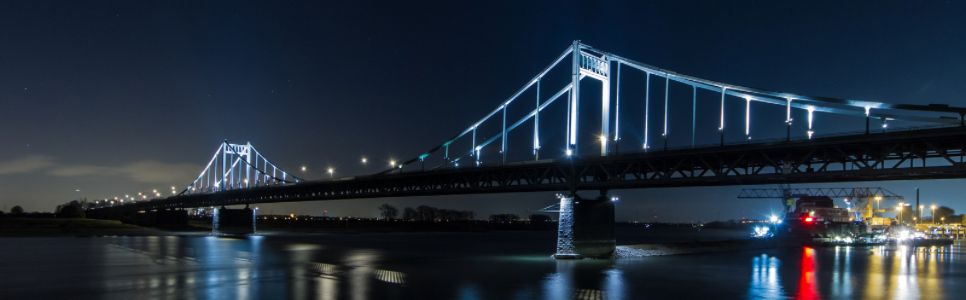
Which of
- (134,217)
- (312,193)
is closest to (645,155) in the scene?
(312,193)

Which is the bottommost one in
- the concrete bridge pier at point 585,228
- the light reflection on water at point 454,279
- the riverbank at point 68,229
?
the riverbank at point 68,229

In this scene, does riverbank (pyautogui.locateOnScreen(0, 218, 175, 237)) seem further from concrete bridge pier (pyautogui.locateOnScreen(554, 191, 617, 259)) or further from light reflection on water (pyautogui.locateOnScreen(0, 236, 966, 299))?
concrete bridge pier (pyautogui.locateOnScreen(554, 191, 617, 259))

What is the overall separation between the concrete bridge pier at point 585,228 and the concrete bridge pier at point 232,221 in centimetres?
7902

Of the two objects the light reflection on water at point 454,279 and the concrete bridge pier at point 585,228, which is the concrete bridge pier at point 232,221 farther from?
the concrete bridge pier at point 585,228

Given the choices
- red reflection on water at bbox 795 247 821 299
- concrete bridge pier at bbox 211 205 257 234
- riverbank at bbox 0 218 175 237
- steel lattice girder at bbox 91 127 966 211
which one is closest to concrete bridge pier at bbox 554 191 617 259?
steel lattice girder at bbox 91 127 966 211

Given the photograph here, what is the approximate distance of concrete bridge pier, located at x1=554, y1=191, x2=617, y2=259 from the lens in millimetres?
54469

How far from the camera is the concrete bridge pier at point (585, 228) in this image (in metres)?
54.5

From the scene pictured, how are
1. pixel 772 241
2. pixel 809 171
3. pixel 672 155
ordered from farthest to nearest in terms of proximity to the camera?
pixel 772 241 → pixel 672 155 → pixel 809 171

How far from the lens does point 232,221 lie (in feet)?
402

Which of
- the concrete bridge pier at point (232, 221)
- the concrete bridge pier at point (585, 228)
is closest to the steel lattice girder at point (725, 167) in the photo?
the concrete bridge pier at point (585, 228)

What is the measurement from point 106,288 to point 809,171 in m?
38.8

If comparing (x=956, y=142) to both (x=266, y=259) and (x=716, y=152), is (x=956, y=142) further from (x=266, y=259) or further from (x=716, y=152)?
(x=266, y=259)

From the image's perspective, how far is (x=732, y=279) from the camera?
135 feet

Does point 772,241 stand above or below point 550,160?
below
